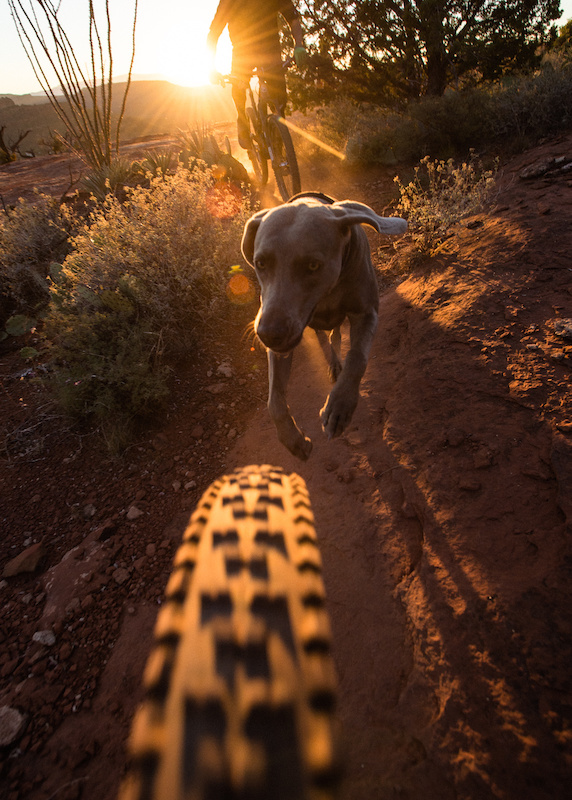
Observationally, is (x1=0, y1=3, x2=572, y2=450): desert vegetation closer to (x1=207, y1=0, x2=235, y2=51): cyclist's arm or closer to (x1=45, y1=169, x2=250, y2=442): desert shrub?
(x1=45, y1=169, x2=250, y2=442): desert shrub

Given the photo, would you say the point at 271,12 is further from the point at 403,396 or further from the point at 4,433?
the point at 4,433

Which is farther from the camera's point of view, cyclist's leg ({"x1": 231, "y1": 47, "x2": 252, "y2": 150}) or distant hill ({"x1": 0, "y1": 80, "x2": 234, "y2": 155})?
distant hill ({"x1": 0, "y1": 80, "x2": 234, "y2": 155})

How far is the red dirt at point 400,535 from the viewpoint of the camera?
1.43 m

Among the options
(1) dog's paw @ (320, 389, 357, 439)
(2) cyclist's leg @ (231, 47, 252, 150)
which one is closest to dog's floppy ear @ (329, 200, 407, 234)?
(1) dog's paw @ (320, 389, 357, 439)

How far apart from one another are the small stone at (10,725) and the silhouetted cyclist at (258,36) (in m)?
7.65

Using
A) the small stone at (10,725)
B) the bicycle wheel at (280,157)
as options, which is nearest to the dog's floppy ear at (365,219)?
the small stone at (10,725)

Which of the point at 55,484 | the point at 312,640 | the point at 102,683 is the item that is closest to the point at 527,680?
the point at 312,640

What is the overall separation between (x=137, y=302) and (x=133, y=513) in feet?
7.37

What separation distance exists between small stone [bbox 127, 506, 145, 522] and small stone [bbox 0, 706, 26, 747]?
115 centimetres

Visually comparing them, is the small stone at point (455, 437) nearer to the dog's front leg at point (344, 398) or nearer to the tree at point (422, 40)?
the dog's front leg at point (344, 398)

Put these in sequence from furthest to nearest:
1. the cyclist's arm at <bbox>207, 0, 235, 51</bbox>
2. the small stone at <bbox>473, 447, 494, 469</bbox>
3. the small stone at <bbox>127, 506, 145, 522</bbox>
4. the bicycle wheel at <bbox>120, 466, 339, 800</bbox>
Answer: the cyclist's arm at <bbox>207, 0, 235, 51</bbox> < the small stone at <bbox>127, 506, 145, 522</bbox> < the small stone at <bbox>473, 447, 494, 469</bbox> < the bicycle wheel at <bbox>120, 466, 339, 800</bbox>

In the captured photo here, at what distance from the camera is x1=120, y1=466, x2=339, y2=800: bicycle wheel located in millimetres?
521

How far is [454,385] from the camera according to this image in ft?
8.96

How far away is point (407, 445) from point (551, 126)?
6.77 meters
